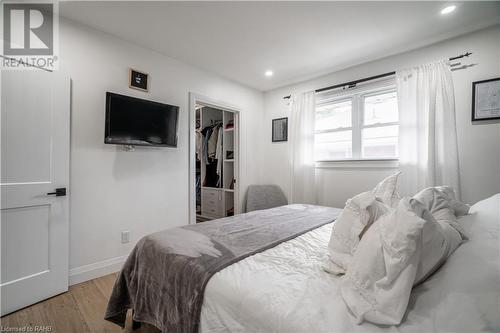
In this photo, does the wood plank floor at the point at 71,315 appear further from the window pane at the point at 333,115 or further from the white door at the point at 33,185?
the window pane at the point at 333,115

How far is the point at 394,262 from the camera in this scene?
69 centimetres

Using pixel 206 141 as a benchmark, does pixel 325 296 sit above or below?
below

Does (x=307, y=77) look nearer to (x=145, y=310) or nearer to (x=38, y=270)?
(x=145, y=310)

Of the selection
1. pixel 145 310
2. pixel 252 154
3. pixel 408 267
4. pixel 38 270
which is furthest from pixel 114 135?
pixel 408 267

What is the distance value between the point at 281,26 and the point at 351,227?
198 centimetres

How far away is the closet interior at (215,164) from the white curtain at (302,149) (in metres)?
1.04

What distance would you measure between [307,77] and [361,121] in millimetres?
1047

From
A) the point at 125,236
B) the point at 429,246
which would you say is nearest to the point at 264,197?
the point at 125,236

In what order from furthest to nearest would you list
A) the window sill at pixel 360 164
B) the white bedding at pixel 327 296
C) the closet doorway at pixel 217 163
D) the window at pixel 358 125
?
the closet doorway at pixel 217 163 < the window at pixel 358 125 < the window sill at pixel 360 164 < the white bedding at pixel 327 296

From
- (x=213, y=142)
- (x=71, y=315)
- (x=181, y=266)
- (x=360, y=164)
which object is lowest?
(x=71, y=315)

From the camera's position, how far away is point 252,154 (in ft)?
12.6

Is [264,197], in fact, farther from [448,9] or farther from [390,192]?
[448,9]

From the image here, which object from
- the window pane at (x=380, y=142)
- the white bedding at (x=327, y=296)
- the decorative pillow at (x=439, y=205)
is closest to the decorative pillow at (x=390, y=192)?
the decorative pillow at (x=439, y=205)

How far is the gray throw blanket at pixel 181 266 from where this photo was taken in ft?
3.33
